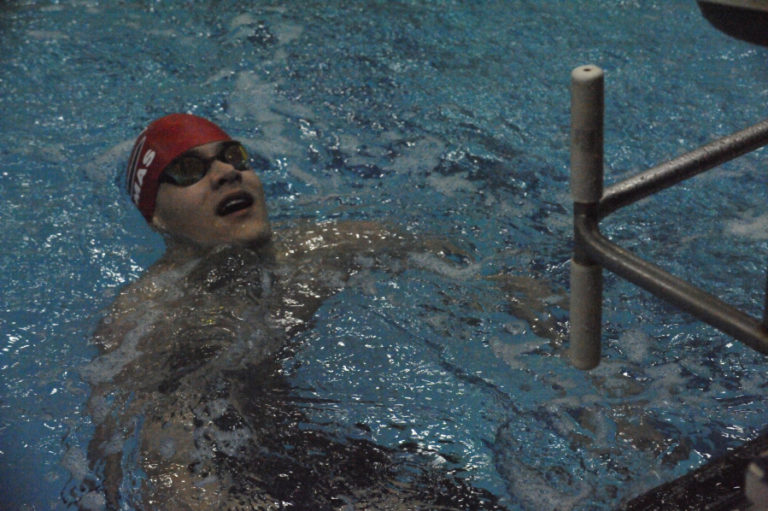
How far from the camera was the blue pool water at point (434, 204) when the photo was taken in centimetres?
304

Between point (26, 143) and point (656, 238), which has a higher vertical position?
point (26, 143)

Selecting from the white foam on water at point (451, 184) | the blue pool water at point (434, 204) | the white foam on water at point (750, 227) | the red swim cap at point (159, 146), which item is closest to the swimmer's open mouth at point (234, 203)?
the red swim cap at point (159, 146)

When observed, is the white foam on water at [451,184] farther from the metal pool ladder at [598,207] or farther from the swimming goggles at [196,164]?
the metal pool ladder at [598,207]

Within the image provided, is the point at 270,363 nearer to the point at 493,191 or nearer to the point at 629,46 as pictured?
the point at 493,191

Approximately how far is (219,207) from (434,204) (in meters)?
1.31

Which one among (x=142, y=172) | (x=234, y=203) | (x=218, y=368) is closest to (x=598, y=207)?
(x=218, y=368)

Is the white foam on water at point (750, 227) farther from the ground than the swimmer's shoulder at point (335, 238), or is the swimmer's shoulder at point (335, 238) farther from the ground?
the swimmer's shoulder at point (335, 238)

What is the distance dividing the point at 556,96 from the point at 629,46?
0.99 metres

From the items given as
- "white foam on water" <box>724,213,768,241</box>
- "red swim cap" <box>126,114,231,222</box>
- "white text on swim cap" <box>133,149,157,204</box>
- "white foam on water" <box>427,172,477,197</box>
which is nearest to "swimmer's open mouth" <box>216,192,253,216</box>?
"red swim cap" <box>126,114,231,222</box>

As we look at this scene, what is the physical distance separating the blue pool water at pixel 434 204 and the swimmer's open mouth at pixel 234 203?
546 millimetres

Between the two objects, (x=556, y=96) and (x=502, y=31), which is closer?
(x=556, y=96)

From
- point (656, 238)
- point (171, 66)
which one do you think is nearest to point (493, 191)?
point (656, 238)

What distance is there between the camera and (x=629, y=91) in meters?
5.55

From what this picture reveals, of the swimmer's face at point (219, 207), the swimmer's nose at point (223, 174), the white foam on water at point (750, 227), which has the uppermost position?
the swimmer's nose at point (223, 174)
